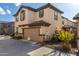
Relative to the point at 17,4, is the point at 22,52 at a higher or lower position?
lower

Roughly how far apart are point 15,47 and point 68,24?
2.96ft

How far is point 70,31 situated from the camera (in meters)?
2.88

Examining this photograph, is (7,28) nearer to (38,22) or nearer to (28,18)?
(28,18)

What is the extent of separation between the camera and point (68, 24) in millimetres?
2902

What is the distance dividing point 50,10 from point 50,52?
2.13 ft

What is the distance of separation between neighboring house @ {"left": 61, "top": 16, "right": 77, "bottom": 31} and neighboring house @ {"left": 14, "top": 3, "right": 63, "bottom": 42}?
0.21 feet

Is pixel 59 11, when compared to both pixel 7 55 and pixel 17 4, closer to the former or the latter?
pixel 17 4

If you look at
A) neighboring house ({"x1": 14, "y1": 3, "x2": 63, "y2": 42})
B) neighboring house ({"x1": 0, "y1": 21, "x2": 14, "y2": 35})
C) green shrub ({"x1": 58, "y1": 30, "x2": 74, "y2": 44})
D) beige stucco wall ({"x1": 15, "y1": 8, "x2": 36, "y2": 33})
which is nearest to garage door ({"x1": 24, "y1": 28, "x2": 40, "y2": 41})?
neighboring house ({"x1": 14, "y1": 3, "x2": 63, "y2": 42})

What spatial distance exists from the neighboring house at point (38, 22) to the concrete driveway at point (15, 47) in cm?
11

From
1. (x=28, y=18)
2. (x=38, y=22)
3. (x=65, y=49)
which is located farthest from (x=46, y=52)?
(x=28, y=18)

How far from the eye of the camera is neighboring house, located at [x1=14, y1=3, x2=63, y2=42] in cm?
291

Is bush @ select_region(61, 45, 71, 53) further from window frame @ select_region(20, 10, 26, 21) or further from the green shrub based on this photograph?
→ window frame @ select_region(20, 10, 26, 21)

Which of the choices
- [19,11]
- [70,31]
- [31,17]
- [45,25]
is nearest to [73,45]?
[70,31]

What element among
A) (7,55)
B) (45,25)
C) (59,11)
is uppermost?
(59,11)
